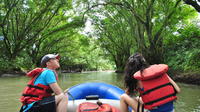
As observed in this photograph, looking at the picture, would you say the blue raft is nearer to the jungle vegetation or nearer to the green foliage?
the jungle vegetation

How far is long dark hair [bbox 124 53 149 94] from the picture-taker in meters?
2.12

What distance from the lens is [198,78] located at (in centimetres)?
800

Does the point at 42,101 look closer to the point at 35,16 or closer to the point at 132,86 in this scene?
the point at 132,86

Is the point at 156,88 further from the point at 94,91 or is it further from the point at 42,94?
the point at 94,91

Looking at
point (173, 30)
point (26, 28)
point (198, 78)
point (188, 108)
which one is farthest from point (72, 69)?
point (188, 108)

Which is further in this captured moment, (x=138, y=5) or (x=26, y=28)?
(x=26, y=28)

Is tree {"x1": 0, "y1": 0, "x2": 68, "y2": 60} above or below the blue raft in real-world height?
above

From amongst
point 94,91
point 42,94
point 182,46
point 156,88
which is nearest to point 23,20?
point 182,46

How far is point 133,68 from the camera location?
213 cm

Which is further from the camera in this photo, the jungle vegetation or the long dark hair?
the jungle vegetation

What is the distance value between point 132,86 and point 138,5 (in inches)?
412

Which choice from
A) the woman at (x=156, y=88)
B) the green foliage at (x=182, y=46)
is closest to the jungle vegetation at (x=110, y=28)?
the green foliage at (x=182, y=46)

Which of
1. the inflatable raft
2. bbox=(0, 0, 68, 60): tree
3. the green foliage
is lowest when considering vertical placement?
the inflatable raft

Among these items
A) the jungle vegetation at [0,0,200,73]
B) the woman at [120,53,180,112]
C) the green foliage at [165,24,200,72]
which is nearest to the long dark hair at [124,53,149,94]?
the woman at [120,53,180,112]
